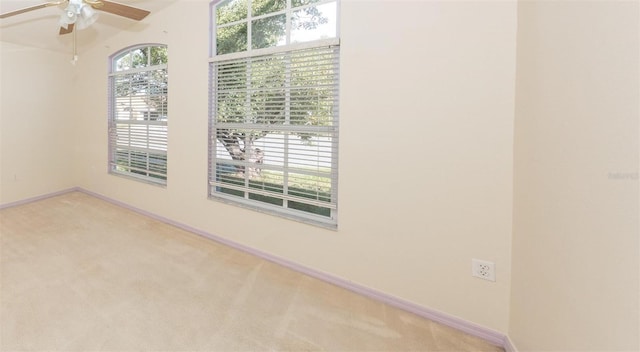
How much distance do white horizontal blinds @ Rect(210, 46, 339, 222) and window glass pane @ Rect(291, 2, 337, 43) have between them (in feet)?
0.40

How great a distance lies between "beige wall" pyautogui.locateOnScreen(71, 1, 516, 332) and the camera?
69.7 inches

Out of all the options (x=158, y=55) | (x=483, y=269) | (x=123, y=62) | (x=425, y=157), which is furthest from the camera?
(x=123, y=62)

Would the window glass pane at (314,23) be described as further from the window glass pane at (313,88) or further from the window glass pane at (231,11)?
the window glass pane at (231,11)

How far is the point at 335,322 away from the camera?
6.50 feet

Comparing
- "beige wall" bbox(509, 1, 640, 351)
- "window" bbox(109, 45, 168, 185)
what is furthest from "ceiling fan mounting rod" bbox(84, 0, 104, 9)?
"beige wall" bbox(509, 1, 640, 351)

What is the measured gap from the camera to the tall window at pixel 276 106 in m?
2.52

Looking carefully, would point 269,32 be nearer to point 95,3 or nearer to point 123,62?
point 95,3

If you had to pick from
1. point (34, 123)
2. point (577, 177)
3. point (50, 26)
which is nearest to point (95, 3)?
point (50, 26)

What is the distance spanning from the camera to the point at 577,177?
116 centimetres

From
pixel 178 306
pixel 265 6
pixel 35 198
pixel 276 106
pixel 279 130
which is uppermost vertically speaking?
pixel 265 6

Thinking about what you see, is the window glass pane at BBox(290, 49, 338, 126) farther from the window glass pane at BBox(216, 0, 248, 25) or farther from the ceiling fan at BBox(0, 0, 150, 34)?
the ceiling fan at BBox(0, 0, 150, 34)

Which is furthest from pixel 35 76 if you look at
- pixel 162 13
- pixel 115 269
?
pixel 115 269

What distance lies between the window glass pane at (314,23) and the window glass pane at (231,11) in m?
0.75

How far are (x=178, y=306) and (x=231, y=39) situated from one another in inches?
100
